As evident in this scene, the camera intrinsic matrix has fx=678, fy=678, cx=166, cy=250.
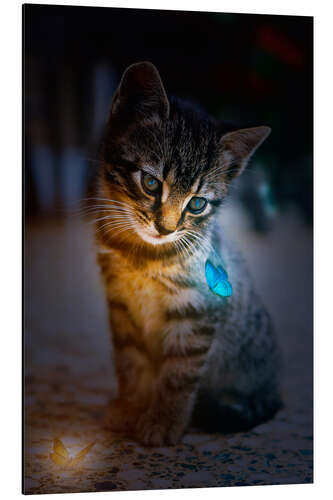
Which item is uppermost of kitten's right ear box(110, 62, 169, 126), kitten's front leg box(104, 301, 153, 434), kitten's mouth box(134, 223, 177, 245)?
kitten's right ear box(110, 62, 169, 126)

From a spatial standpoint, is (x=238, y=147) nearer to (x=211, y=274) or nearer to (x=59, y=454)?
(x=211, y=274)

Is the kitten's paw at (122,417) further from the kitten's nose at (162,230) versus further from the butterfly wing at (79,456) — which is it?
the kitten's nose at (162,230)

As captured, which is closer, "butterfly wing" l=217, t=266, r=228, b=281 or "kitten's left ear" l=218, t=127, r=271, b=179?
"kitten's left ear" l=218, t=127, r=271, b=179

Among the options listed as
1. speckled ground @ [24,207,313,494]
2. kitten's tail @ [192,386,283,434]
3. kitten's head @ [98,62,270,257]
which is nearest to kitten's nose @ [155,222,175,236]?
kitten's head @ [98,62,270,257]

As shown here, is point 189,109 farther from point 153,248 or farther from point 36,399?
point 36,399

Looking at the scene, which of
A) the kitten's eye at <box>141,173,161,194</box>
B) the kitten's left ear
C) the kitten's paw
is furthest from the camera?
the kitten's paw

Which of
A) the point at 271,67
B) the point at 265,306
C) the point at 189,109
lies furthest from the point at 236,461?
the point at 271,67

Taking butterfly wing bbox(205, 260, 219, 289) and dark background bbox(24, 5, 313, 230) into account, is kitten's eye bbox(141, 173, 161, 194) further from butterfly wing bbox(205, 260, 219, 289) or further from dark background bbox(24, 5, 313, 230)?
butterfly wing bbox(205, 260, 219, 289)

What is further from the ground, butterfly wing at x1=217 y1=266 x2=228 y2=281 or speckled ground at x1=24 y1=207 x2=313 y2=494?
butterfly wing at x1=217 y1=266 x2=228 y2=281
